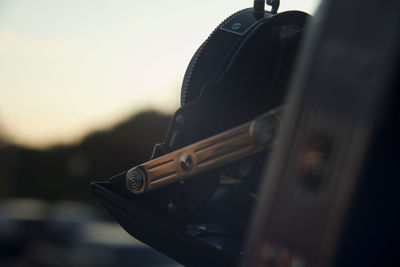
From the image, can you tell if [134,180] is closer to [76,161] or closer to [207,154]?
[207,154]

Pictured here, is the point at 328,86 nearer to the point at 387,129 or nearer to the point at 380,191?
the point at 387,129

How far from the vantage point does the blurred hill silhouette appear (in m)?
52.5

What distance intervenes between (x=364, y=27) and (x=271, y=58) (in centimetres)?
105

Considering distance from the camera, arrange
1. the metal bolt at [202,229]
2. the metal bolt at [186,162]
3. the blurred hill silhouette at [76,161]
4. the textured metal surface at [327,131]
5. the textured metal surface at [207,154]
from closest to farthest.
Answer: the textured metal surface at [327,131], the textured metal surface at [207,154], the metal bolt at [186,162], the metal bolt at [202,229], the blurred hill silhouette at [76,161]

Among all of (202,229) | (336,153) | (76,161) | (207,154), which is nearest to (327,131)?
(336,153)

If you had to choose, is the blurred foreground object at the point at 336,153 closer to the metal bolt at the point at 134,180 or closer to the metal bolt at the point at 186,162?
the metal bolt at the point at 186,162

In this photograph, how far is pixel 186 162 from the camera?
6.82 feet

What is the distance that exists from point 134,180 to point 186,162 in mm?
313

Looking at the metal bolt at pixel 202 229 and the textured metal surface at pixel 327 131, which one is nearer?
the textured metal surface at pixel 327 131

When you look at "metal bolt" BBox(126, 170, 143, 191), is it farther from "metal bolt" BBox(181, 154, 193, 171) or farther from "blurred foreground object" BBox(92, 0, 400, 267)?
"blurred foreground object" BBox(92, 0, 400, 267)

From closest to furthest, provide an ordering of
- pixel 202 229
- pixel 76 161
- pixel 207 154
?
pixel 207 154 → pixel 202 229 → pixel 76 161

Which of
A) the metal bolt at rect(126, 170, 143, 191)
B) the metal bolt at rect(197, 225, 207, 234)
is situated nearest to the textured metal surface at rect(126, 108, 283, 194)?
the metal bolt at rect(126, 170, 143, 191)

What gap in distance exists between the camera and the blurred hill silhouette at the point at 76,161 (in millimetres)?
52469

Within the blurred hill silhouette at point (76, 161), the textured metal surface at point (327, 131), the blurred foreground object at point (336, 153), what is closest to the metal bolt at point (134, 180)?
the blurred foreground object at point (336, 153)
